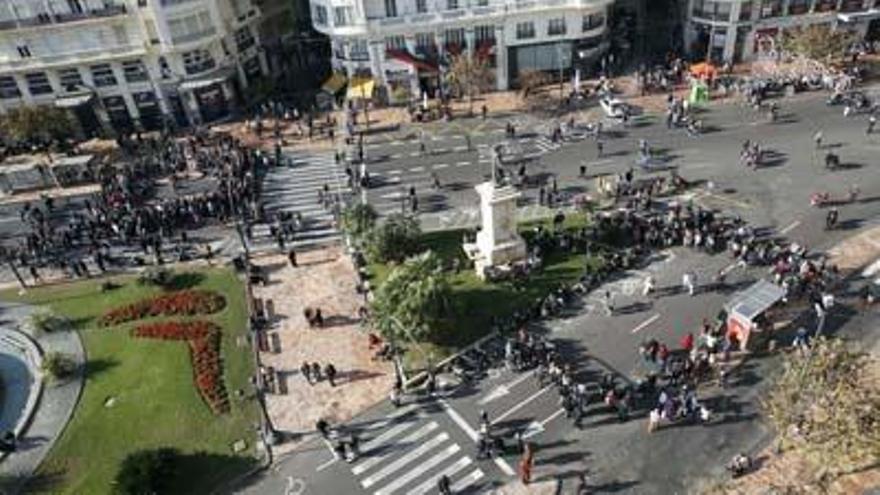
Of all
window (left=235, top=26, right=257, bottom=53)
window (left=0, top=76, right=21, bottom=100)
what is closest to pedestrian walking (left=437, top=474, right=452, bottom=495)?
window (left=235, top=26, right=257, bottom=53)

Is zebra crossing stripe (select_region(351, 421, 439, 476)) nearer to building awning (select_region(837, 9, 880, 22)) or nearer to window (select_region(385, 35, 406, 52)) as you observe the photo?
window (select_region(385, 35, 406, 52))

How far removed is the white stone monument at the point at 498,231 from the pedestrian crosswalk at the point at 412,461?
41.3 ft

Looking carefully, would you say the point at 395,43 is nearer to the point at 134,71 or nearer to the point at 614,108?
the point at 614,108

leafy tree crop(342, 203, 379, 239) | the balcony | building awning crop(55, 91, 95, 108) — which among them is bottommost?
leafy tree crop(342, 203, 379, 239)

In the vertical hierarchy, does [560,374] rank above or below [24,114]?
below

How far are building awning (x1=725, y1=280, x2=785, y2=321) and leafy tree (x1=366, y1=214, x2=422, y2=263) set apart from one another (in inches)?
774

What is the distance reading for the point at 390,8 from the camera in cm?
7088

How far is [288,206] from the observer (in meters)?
58.7

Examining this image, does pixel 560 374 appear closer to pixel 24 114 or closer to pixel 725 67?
pixel 725 67

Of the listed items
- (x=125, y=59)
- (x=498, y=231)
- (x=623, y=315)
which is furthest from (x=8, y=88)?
(x=623, y=315)

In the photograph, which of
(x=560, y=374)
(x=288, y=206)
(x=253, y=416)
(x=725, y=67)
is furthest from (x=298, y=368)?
(x=725, y=67)

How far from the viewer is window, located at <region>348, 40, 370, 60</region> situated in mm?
72375

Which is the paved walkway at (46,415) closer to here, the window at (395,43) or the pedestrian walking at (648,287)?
the pedestrian walking at (648,287)

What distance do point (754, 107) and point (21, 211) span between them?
205 feet
